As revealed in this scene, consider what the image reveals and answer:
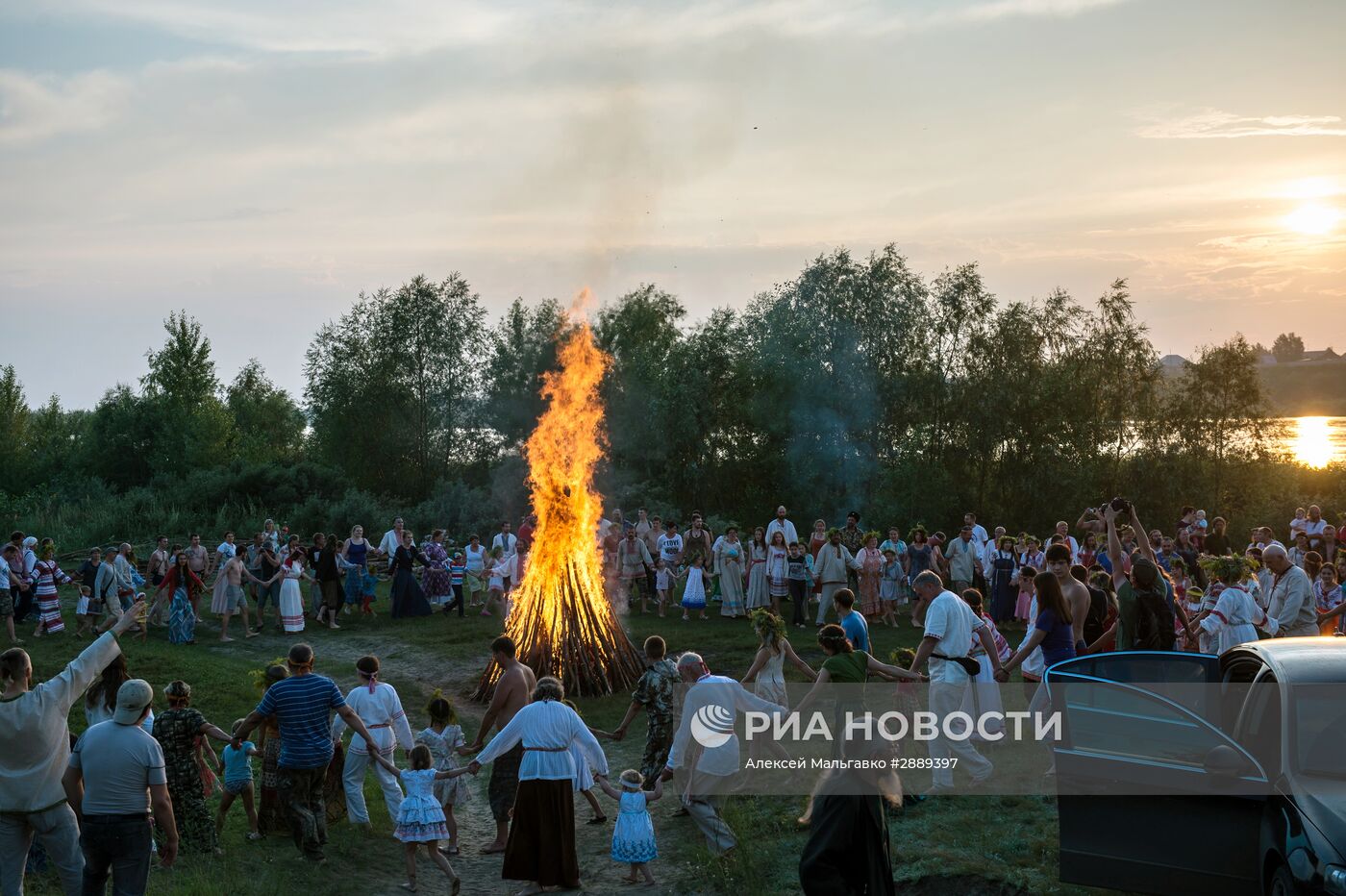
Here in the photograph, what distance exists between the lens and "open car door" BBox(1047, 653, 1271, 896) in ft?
20.3

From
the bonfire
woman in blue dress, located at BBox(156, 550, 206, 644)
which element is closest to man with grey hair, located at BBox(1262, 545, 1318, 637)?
the bonfire

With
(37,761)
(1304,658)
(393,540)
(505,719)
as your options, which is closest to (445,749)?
(505,719)

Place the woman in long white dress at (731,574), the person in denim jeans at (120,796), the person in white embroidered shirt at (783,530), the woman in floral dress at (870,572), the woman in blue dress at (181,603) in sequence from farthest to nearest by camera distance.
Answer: the woman in long white dress at (731,574) < the person in white embroidered shirt at (783,530) < the woman in floral dress at (870,572) < the woman in blue dress at (181,603) < the person in denim jeans at (120,796)

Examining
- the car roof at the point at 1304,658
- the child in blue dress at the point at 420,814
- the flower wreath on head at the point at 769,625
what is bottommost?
the child in blue dress at the point at 420,814

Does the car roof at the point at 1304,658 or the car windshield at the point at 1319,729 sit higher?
the car roof at the point at 1304,658

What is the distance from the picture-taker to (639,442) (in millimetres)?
41344

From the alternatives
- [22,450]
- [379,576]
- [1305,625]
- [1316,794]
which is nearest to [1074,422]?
[379,576]

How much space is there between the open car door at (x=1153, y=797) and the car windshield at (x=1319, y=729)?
0.78 feet

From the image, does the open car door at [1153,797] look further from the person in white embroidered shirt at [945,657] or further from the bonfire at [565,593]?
the bonfire at [565,593]

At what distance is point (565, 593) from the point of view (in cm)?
1574

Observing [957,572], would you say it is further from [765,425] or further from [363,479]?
[363,479]

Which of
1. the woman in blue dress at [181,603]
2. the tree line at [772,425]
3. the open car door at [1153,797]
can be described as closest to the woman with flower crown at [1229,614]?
the open car door at [1153,797]

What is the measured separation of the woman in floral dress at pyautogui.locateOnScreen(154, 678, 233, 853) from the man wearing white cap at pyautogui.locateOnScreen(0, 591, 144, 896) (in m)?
2.22

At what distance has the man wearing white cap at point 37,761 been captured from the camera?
23.0 feet
